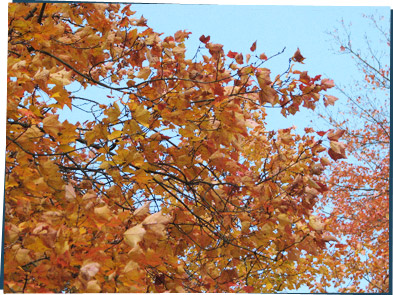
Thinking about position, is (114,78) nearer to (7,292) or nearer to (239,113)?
(239,113)

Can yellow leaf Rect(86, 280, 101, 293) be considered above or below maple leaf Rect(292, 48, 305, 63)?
below

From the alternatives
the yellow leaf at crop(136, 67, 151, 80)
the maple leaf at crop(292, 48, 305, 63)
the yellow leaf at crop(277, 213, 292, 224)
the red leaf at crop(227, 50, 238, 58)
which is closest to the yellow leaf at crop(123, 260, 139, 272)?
the yellow leaf at crop(277, 213, 292, 224)

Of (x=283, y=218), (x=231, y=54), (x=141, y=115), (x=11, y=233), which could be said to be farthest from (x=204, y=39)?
(x=11, y=233)

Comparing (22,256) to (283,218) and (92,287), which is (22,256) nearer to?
(92,287)

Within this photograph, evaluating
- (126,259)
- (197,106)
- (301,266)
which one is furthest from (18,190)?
(301,266)

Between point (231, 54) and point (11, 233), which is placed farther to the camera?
point (231, 54)

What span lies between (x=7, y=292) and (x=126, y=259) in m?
0.60

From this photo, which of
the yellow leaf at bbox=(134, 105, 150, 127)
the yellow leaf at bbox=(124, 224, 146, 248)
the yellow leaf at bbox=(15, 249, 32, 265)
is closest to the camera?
the yellow leaf at bbox=(124, 224, 146, 248)

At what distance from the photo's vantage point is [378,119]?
28.8ft

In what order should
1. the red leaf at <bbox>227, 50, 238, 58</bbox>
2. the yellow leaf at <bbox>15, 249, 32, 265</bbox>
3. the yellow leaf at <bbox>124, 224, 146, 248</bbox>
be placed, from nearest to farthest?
the yellow leaf at <bbox>124, 224, 146, 248</bbox> < the yellow leaf at <bbox>15, 249, 32, 265</bbox> < the red leaf at <bbox>227, 50, 238, 58</bbox>

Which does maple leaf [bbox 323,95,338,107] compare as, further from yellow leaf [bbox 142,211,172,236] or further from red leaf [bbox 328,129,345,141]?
yellow leaf [bbox 142,211,172,236]

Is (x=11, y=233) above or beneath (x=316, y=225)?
beneath

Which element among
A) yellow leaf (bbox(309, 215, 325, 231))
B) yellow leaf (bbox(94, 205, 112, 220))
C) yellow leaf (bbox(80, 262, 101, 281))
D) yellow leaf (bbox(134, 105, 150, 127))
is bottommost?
yellow leaf (bbox(80, 262, 101, 281))

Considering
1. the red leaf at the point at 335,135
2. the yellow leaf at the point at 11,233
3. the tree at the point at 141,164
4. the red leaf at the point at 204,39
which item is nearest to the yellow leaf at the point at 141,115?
the tree at the point at 141,164
